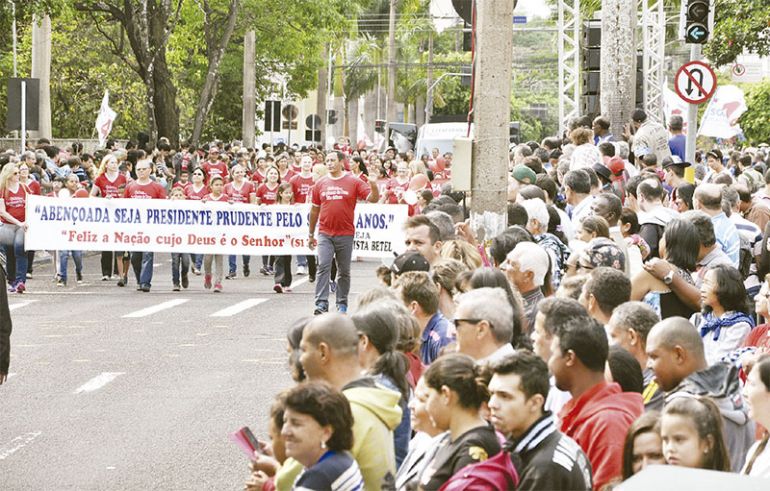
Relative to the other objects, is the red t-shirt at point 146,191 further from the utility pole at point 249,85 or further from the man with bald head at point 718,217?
the utility pole at point 249,85

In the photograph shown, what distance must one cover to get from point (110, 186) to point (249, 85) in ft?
→ 98.6

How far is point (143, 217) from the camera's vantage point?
74.1 feet

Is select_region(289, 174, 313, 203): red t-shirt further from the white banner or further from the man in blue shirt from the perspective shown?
the man in blue shirt

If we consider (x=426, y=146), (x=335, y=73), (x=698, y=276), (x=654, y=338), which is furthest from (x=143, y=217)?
(x=335, y=73)

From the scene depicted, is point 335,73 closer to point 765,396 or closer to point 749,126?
point 749,126

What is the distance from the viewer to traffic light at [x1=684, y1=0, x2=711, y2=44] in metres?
16.9

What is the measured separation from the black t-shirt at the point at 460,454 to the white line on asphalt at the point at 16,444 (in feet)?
18.7

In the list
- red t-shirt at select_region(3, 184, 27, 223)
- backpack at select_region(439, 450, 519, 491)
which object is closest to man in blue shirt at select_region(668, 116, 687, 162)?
red t-shirt at select_region(3, 184, 27, 223)

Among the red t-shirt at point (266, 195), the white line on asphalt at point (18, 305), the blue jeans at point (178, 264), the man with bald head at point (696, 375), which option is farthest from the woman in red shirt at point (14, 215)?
the man with bald head at point (696, 375)

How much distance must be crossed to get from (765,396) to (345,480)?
62.5 inches

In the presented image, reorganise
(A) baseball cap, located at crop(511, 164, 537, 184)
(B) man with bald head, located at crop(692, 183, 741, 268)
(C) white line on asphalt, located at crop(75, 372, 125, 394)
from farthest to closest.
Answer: (A) baseball cap, located at crop(511, 164, 537, 184)
(C) white line on asphalt, located at crop(75, 372, 125, 394)
(B) man with bald head, located at crop(692, 183, 741, 268)

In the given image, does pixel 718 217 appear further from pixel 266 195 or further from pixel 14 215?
pixel 14 215

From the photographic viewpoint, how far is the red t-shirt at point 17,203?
22.1 metres

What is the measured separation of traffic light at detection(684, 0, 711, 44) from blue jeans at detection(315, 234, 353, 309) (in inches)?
181
